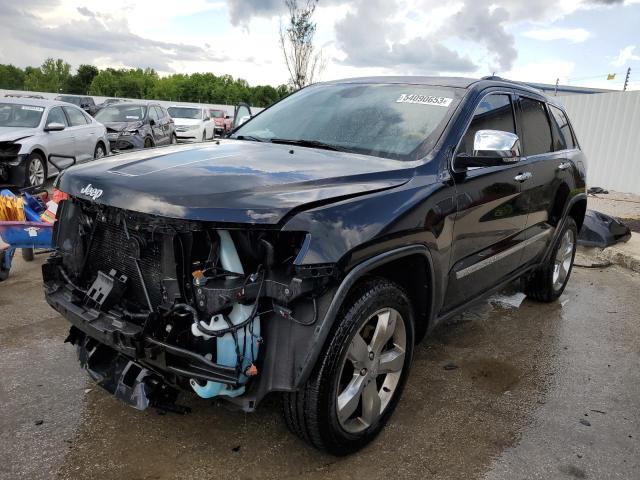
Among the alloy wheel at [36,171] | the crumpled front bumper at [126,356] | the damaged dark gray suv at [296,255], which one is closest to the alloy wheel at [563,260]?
the damaged dark gray suv at [296,255]

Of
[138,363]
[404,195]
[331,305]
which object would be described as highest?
[404,195]

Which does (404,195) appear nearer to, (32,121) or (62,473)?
(62,473)

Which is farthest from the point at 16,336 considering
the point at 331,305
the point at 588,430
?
the point at 588,430

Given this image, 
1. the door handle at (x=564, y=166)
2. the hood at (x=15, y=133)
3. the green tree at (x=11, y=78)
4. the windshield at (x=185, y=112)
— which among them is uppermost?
the green tree at (x=11, y=78)

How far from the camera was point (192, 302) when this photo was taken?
7.59ft

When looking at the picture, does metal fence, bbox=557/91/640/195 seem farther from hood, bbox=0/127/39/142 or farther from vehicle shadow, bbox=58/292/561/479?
hood, bbox=0/127/39/142

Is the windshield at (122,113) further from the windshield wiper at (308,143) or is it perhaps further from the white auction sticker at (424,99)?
the white auction sticker at (424,99)

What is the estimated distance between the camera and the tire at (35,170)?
29.2ft

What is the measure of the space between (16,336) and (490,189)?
3.46 metres

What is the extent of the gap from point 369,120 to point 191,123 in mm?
18085

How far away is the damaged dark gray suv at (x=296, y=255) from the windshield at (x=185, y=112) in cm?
1862

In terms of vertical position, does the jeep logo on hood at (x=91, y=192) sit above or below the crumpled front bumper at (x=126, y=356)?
above

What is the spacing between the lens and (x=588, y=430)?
10.2ft

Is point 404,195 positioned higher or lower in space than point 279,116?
lower
